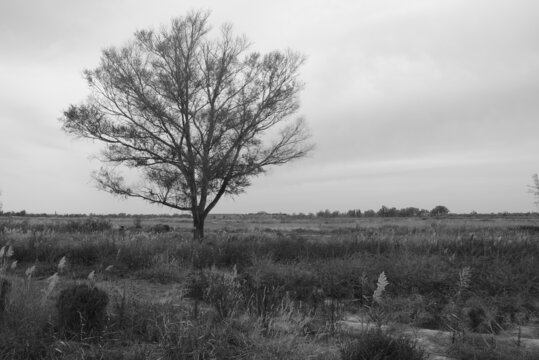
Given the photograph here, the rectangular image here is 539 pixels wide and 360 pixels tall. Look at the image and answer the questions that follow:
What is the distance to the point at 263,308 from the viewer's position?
15.7 ft

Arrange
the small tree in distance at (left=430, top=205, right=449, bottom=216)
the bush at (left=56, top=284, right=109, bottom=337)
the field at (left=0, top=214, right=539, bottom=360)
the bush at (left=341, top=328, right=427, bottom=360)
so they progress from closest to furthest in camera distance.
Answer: the bush at (left=341, top=328, right=427, bottom=360), the field at (left=0, top=214, right=539, bottom=360), the bush at (left=56, top=284, right=109, bottom=337), the small tree in distance at (left=430, top=205, right=449, bottom=216)

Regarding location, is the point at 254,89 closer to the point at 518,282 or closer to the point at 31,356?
the point at 518,282

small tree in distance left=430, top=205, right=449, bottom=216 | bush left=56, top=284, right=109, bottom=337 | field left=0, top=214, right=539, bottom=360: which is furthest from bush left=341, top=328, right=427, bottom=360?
small tree in distance left=430, top=205, right=449, bottom=216

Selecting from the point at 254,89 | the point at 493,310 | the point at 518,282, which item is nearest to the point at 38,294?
the point at 493,310

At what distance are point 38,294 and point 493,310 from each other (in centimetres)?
588

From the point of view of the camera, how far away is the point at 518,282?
7.60 meters

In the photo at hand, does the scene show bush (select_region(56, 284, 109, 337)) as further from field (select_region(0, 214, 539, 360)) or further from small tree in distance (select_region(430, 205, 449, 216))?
small tree in distance (select_region(430, 205, 449, 216))

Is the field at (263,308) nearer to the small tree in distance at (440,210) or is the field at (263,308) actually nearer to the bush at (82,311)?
the bush at (82,311)

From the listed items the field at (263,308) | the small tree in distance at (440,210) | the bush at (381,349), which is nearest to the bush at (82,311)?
the field at (263,308)

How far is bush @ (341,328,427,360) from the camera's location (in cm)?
371

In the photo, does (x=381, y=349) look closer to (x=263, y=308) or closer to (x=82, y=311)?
(x=263, y=308)

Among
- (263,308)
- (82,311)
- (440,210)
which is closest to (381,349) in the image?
(263,308)

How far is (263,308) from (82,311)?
1.88 meters

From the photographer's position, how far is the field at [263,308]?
12.7ft
